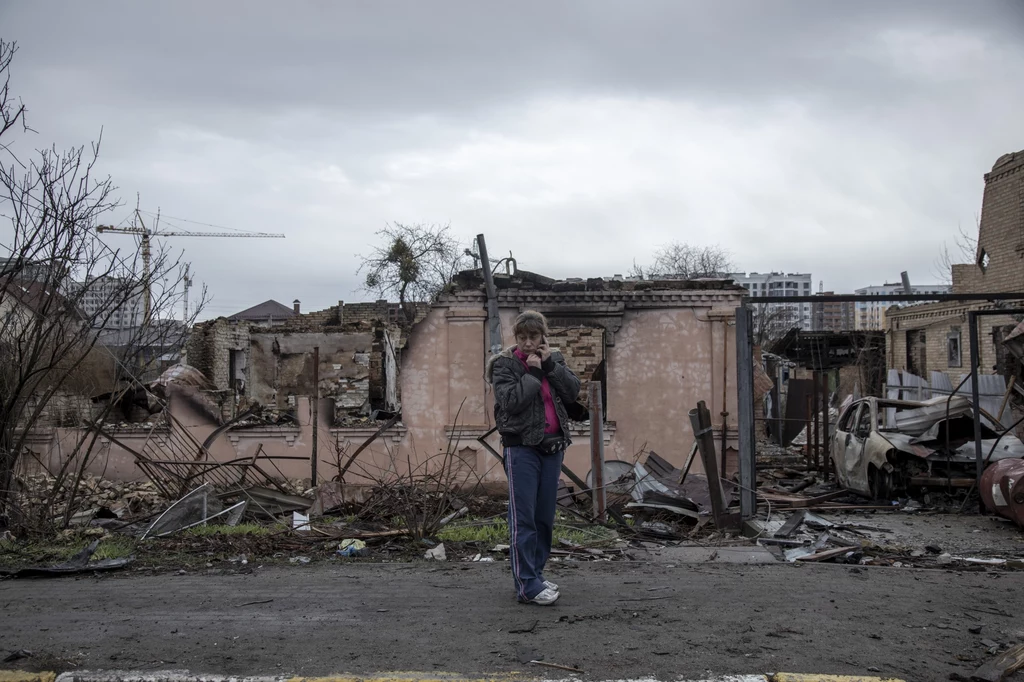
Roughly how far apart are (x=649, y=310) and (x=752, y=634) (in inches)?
403

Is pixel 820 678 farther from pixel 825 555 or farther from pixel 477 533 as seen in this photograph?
pixel 477 533

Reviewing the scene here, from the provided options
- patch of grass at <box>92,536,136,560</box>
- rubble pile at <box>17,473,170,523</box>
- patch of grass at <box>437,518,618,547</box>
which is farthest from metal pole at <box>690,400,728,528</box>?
rubble pile at <box>17,473,170,523</box>

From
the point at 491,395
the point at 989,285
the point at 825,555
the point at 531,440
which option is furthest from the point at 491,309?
the point at 989,285

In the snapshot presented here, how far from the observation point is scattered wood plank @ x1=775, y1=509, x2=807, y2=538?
7.03 metres

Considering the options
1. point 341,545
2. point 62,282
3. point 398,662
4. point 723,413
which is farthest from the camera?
point 723,413

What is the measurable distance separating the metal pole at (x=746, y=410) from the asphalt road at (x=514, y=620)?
2.03 m

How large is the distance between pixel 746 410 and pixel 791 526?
1201 millimetres

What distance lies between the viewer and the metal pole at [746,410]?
25.2 feet

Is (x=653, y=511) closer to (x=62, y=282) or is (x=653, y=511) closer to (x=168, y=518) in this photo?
(x=168, y=518)

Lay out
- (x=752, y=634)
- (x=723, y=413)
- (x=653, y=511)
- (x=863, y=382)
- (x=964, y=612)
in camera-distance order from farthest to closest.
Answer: (x=863, y=382) → (x=723, y=413) → (x=653, y=511) → (x=964, y=612) → (x=752, y=634)

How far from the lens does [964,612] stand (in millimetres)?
4531

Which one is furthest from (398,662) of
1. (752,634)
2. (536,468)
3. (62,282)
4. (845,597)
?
(62,282)

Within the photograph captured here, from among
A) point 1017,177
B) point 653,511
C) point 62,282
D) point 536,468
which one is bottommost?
point 653,511

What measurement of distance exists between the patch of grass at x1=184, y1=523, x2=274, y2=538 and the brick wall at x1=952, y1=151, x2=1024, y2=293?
18.4 metres
